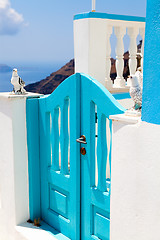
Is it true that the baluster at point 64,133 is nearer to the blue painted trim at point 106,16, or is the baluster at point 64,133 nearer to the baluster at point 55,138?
the baluster at point 55,138

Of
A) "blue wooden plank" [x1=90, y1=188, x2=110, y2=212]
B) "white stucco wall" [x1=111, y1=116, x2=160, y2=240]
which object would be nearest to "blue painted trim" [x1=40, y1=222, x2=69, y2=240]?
"blue wooden plank" [x1=90, y1=188, x2=110, y2=212]

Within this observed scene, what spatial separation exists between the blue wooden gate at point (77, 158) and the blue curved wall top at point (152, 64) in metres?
0.55

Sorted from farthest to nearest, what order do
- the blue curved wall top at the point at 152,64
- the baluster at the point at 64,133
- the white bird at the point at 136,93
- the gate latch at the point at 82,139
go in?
1. the baluster at the point at 64,133
2. the gate latch at the point at 82,139
3. the white bird at the point at 136,93
4. the blue curved wall top at the point at 152,64

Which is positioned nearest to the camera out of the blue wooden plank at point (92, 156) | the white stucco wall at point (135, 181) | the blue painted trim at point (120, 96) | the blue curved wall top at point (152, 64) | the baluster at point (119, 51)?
the blue curved wall top at point (152, 64)

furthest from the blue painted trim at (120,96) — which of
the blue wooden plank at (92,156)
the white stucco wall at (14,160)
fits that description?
the blue wooden plank at (92,156)

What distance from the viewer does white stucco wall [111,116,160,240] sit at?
218 cm

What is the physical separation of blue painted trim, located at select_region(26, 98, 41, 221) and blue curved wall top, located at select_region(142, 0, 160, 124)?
183 cm

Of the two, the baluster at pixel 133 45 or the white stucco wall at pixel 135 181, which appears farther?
the baluster at pixel 133 45

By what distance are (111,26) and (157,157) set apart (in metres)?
2.81

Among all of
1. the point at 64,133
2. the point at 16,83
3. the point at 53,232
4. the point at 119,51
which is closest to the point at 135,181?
the point at 64,133

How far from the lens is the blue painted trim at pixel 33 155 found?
12.2 feet

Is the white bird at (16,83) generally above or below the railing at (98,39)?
below

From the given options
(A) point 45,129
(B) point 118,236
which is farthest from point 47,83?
(B) point 118,236

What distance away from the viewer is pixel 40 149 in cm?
Result: 380
